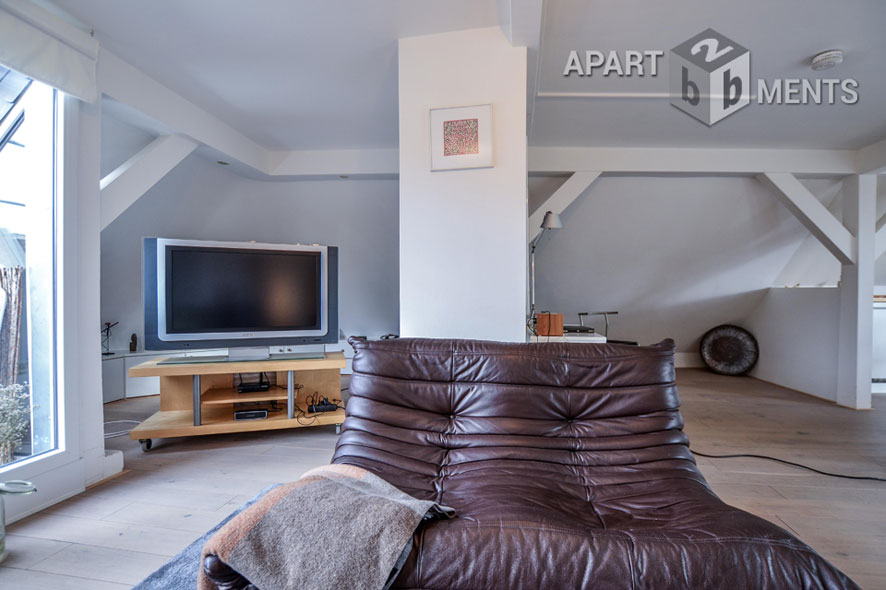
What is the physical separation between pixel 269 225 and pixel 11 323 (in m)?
2.60

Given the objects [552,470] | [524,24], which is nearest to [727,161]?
[524,24]

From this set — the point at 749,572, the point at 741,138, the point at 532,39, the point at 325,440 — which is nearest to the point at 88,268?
the point at 325,440

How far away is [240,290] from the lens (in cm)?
293

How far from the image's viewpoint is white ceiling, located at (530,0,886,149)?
1982 mm

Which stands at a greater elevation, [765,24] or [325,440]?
[765,24]

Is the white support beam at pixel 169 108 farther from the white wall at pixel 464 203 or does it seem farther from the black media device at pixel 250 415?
the black media device at pixel 250 415

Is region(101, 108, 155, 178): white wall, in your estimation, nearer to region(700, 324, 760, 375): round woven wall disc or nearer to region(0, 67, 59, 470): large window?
region(0, 67, 59, 470): large window

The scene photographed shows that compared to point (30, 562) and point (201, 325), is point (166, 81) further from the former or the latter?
point (30, 562)

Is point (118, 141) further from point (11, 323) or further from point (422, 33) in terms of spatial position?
point (422, 33)

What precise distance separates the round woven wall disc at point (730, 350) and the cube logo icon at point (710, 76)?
3.17m

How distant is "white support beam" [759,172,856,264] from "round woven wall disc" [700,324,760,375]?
1.64 meters

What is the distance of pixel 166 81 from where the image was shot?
2.71 meters

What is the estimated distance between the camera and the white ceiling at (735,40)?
1.98 metres

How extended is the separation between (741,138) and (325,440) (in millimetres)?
4071
